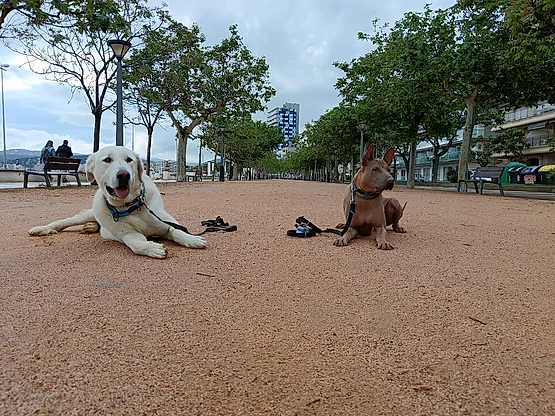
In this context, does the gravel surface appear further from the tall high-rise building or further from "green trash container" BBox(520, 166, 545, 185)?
the tall high-rise building

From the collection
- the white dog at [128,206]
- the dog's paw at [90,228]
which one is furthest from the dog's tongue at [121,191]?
the dog's paw at [90,228]

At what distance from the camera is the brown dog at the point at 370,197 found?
3.43m

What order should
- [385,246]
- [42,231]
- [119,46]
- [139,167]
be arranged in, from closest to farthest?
[139,167] → [385,246] → [42,231] → [119,46]

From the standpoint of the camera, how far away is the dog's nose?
9.20 ft

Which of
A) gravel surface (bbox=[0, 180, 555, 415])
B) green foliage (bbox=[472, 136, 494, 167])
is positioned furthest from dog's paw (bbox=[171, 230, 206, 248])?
green foliage (bbox=[472, 136, 494, 167])

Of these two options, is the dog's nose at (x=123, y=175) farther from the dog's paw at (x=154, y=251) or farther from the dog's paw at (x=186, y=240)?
the dog's paw at (x=186, y=240)

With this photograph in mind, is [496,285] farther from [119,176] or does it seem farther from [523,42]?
[523,42]

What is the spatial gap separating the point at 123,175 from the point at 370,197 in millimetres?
2176

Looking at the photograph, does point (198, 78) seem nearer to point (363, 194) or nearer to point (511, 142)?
point (363, 194)

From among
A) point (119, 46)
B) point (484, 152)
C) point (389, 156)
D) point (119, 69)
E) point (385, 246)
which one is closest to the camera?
point (385, 246)

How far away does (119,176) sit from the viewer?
2.81 meters

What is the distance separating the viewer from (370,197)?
3596 mm

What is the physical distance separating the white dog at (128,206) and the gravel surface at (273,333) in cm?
13

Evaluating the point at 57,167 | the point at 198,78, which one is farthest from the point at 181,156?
the point at 57,167
